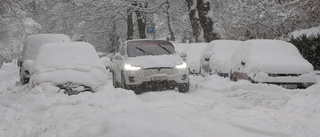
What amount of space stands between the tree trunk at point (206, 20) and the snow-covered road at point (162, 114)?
29.5ft

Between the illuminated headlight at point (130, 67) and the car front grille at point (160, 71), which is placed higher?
the illuminated headlight at point (130, 67)

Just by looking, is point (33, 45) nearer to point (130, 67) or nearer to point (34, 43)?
point (34, 43)

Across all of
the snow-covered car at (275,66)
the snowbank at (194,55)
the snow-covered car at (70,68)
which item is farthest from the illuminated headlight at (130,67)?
the snowbank at (194,55)

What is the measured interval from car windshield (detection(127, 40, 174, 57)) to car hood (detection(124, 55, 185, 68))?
542 mm

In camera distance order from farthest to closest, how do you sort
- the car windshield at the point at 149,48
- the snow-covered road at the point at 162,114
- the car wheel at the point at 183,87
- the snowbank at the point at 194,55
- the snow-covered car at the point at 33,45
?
the snowbank at the point at 194,55 → the snow-covered car at the point at 33,45 → the car windshield at the point at 149,48 → the car wheel at the point at 183,87 → the snow-covered road at the point at 162,114

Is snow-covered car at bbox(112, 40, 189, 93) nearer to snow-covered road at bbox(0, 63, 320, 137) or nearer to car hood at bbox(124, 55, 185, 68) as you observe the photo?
car hood at bbox(124, 55, 185, 68)

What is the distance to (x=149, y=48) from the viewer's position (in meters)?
11.5

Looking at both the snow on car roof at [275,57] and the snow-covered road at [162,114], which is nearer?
the snow-covered road at [162,114]

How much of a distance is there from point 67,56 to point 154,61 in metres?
2.49

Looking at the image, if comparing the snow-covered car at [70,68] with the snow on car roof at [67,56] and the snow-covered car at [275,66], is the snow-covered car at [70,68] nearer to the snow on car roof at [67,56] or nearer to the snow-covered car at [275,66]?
the snow on car roof at [67,56]

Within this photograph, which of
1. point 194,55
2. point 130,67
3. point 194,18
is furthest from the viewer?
point 194,18

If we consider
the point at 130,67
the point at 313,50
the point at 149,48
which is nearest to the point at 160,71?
the point at 130,67

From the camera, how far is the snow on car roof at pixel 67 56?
9.43 m

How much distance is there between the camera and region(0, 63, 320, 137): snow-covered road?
4676mm
